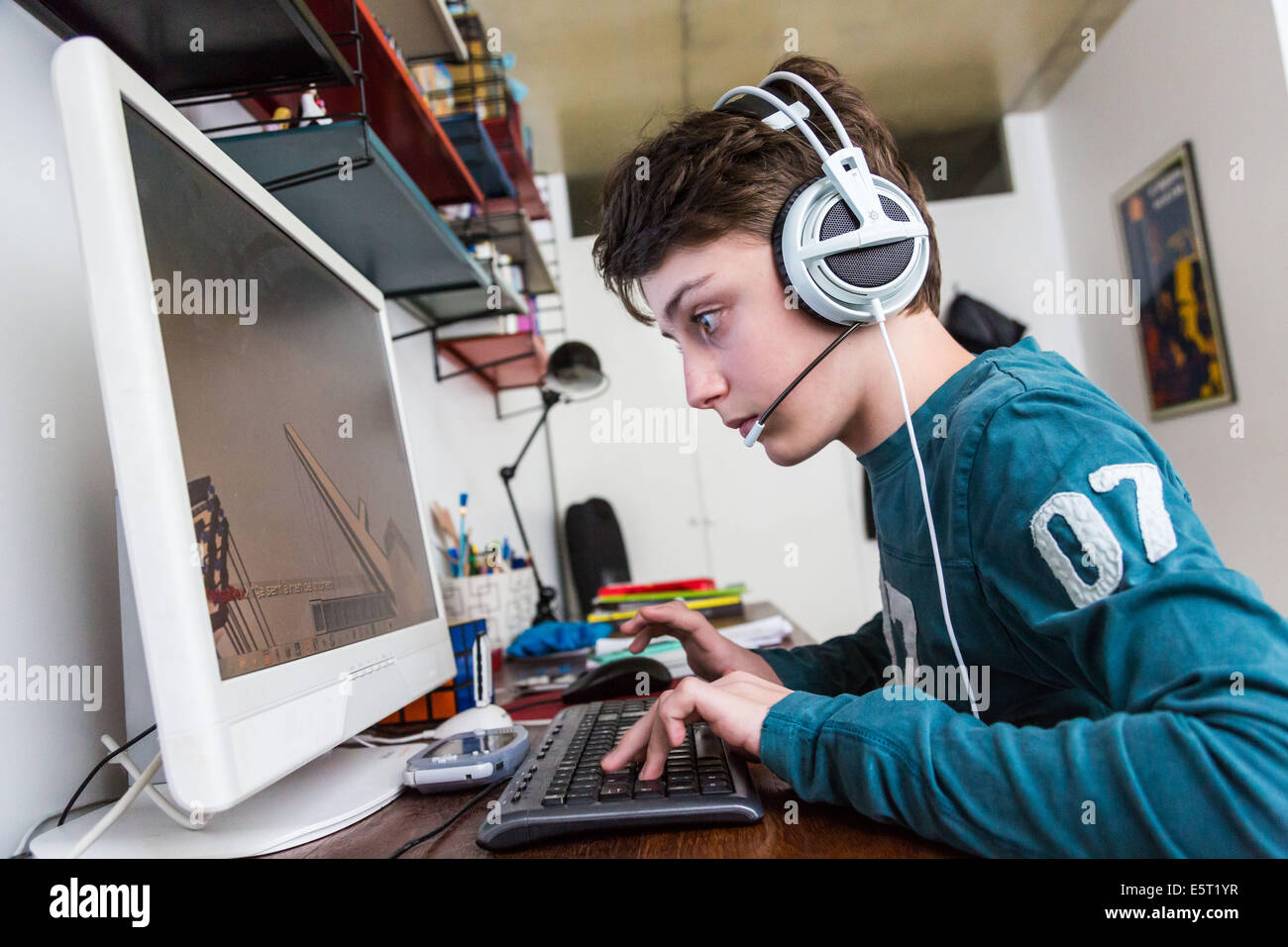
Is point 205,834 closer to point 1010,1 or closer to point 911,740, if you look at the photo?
point 911,740

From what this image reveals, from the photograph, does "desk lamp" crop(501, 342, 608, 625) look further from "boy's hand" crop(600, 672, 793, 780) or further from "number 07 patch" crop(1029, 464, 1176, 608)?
"number 07 patch" crop(1029, 464, 1176, 608)

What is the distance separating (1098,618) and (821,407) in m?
0.35

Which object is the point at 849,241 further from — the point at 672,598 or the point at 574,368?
the point at 574,368

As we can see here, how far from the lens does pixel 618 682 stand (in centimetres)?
99

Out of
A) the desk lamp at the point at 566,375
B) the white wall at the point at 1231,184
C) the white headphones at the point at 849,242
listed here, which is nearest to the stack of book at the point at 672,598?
the desk lamp at the point at 566,375

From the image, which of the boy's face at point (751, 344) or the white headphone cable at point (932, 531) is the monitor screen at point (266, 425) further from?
the white headphone cable at point (932, 531)

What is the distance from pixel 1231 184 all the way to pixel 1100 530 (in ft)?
9.42

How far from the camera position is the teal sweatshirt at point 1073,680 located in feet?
1.32

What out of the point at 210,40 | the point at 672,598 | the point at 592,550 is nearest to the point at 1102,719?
the point at 210,40

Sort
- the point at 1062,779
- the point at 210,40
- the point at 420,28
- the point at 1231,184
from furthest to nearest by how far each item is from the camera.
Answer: the point at 1231,184 → the point at 420,28 → the point at 210,40 → the point at 1062,779

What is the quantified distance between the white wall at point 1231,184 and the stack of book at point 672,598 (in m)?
1.88

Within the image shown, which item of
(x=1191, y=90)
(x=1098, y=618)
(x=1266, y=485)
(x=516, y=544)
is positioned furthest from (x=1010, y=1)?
(x=1098, y=618)

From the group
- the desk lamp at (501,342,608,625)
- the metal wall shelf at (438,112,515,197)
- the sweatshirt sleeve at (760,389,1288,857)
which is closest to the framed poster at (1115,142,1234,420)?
the desk lamp at (501,342,608,625)

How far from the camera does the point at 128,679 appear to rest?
24.7 inches
